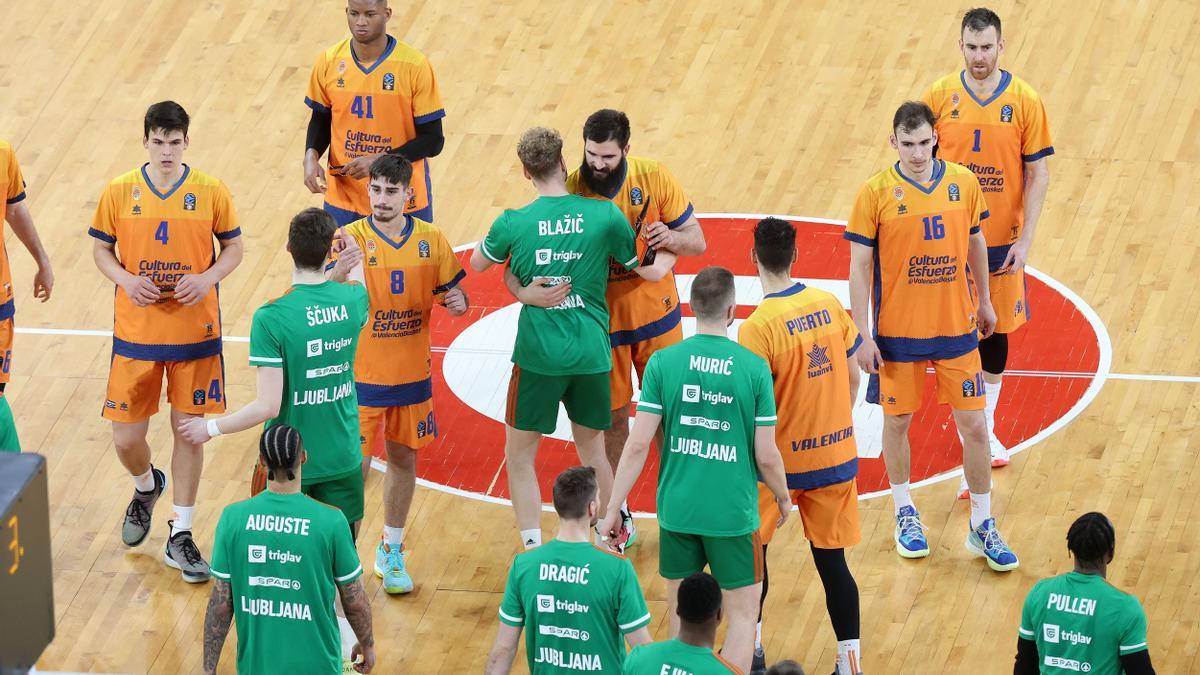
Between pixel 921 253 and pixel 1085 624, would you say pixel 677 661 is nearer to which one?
pixel 1085 624

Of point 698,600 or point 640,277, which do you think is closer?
point 698,600

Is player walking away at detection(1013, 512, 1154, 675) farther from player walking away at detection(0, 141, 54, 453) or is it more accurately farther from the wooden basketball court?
player walking away at detection(0, 141, 54, 453)

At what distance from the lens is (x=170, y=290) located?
9.59 m

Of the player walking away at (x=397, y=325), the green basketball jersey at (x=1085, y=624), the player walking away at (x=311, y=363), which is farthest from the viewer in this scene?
the player walking away at (x=397, y=325)

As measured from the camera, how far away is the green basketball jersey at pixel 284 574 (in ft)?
23.5

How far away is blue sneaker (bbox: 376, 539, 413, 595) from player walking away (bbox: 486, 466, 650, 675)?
2.61m

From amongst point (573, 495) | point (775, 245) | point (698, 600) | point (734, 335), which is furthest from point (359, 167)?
point (698, 600)

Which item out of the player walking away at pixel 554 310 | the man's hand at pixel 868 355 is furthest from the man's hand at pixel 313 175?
the man's hand at pixel 868 355

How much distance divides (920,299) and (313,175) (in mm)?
3698

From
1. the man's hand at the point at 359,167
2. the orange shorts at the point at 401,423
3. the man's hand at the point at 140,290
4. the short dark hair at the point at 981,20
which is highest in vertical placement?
the short dark hair at the point at 981,20

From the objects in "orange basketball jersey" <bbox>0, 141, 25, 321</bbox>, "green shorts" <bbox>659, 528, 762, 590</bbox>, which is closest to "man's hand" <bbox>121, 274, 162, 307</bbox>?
"orange basketball jersey" <bbox>0, 141, 25, 321</bbox>

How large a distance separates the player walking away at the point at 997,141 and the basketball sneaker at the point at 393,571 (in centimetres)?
316

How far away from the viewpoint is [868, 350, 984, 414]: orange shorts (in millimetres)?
9500

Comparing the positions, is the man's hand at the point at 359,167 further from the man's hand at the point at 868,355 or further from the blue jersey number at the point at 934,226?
the blue jersey number at the point at 934,226
